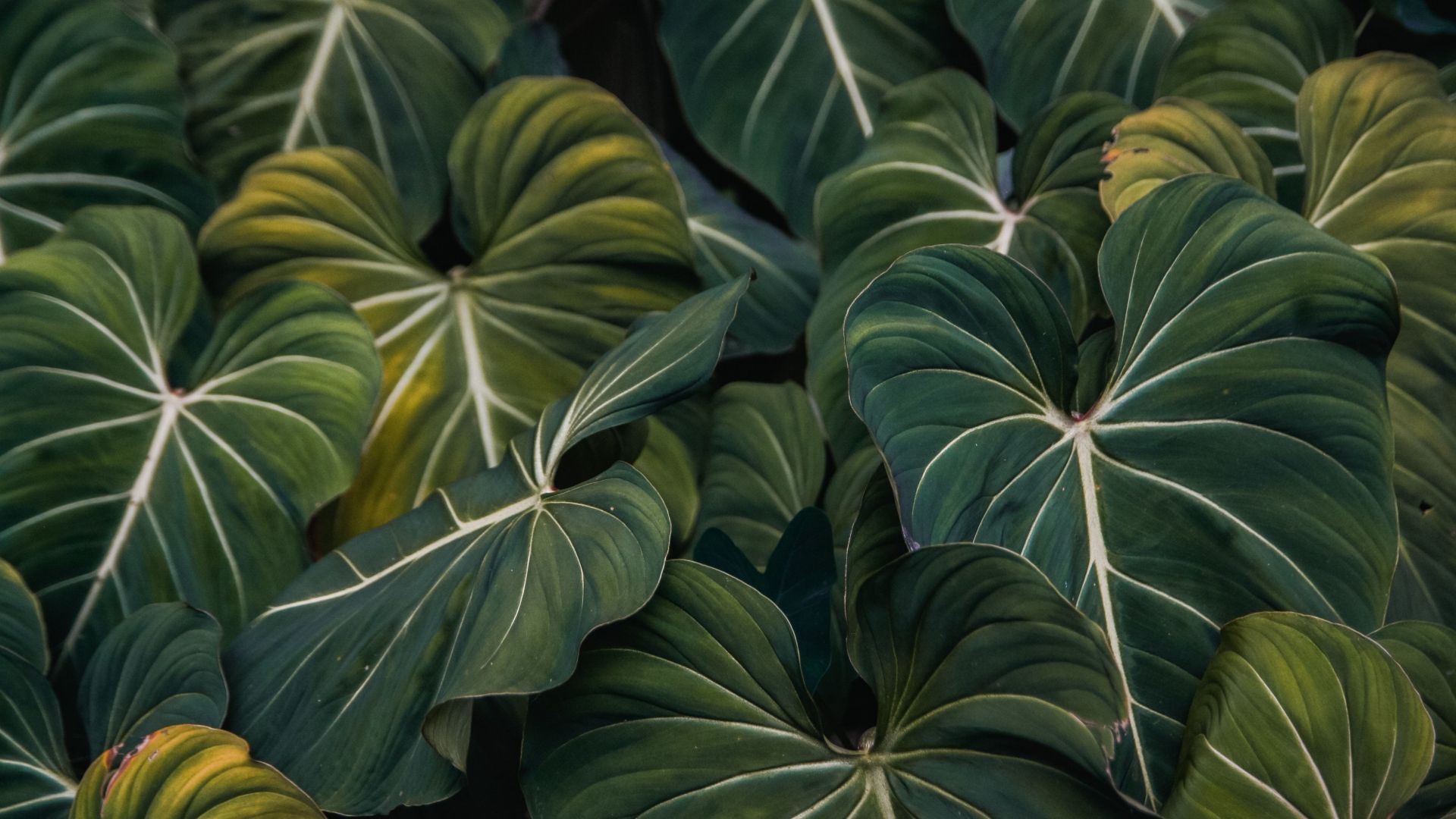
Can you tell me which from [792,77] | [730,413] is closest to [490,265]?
[730,413]

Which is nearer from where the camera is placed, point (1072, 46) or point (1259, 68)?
point (1259, 68)

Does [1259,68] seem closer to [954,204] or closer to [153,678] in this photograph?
[954,204]

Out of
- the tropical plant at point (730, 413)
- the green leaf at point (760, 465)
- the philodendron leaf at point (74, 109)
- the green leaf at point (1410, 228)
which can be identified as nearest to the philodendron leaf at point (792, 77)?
the tropical plant at point (730, 413)

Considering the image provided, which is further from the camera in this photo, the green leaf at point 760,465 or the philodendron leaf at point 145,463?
the green leaf at point 760,465

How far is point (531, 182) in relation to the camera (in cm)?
109

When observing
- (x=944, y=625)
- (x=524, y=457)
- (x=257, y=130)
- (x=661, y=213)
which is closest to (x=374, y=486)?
(x=524, y=457)

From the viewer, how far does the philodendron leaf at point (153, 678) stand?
2.59 ft

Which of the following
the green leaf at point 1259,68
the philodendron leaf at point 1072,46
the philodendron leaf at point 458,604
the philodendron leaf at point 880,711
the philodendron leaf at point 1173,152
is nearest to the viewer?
the philodendron leaf at point 880,711

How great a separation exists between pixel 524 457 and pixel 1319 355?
61 centimetres

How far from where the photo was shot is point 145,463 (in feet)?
3.20

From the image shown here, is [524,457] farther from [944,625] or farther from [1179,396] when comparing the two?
[1179,396]

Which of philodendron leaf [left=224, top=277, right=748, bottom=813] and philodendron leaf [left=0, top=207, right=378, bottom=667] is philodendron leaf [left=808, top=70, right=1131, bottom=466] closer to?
philodendron leaf [left=224, top=277, right=748, bottom=813]

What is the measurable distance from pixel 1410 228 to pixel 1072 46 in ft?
1.49

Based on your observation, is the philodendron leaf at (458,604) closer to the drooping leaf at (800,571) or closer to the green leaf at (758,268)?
the drooping leaf at (800,571)
